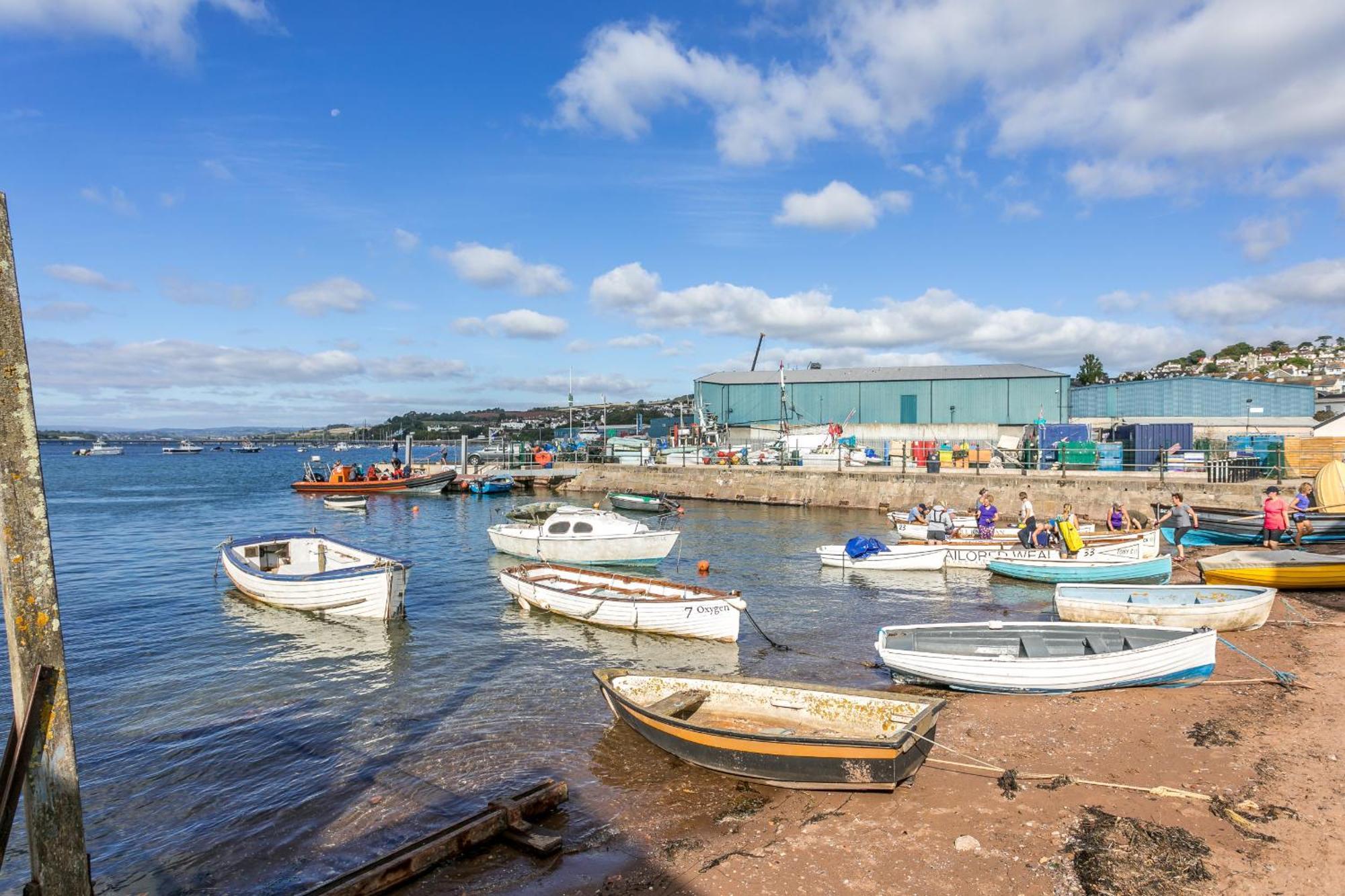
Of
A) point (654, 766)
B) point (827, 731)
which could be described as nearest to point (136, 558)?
point (654, 766)

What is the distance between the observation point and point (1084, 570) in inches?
805

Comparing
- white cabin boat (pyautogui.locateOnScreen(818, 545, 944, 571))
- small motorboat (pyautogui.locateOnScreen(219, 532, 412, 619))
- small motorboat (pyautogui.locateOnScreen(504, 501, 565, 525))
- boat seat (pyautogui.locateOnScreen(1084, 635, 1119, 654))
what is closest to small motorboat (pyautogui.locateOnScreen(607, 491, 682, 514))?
small motorboat (pyautogui.locateOnScreen(504, 501, 565, 525))

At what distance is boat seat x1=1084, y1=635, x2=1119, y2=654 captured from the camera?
12.4 metres

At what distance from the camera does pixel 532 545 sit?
26297 millimetres

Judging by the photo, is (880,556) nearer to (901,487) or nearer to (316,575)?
(316,575)

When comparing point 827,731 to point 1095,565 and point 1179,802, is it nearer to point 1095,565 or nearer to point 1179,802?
point 1179,802

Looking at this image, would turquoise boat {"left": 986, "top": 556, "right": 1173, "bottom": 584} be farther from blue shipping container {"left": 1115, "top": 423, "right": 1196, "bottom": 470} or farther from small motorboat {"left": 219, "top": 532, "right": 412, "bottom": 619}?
blue shipping container {"left": 1115, "top": 423, "right": 1196, "bottom": 470}

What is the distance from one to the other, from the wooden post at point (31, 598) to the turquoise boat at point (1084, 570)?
21.6 meters

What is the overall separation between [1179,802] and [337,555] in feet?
66.5

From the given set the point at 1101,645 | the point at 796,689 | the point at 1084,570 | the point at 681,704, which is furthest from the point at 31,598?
the point at 1084,570

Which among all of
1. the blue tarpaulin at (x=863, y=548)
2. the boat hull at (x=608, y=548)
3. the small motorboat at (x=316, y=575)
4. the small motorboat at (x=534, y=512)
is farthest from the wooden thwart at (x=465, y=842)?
the small motorboat at (x=534, y=512)

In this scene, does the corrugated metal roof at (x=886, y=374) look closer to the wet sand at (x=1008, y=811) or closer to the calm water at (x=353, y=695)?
the calm water at (x=353, y=695)

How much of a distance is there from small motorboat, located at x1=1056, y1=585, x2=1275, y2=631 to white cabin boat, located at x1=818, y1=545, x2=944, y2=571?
6.86 metres

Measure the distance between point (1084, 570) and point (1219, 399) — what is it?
35432mm
